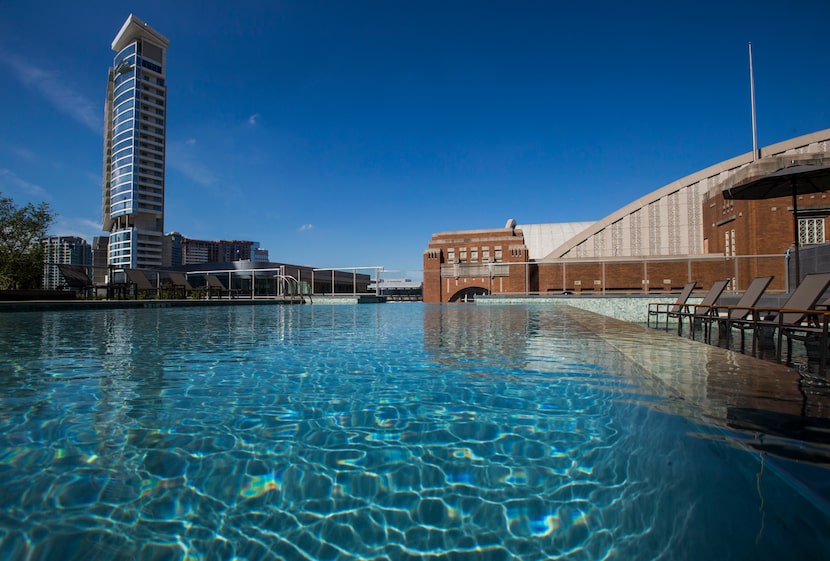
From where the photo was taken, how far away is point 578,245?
1134 inches

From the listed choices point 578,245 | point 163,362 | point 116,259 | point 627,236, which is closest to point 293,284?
point 163,362

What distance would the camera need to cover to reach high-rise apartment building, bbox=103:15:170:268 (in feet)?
202

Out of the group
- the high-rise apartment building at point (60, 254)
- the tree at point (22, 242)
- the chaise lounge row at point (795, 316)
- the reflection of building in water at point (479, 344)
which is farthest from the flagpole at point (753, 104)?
the tree at point (22, 242)

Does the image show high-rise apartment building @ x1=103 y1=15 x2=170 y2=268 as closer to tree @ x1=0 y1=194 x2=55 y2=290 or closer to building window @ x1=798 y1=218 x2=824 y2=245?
tree @ x1=0 y1=194 x2=55 y2=290

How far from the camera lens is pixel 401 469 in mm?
1426

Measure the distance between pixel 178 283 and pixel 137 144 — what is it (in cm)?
6324

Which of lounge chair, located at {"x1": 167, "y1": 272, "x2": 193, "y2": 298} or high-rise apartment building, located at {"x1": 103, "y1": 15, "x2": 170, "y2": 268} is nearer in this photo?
lounge chair, located at {"x1": 167, "y1": 272, "x2": 193, "y2": 298}

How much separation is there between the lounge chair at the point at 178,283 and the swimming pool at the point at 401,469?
12.1m

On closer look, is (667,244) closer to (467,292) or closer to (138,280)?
(467,292)

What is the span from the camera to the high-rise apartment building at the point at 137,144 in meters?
61.7

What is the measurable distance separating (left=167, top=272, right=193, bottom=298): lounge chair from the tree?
183 inches

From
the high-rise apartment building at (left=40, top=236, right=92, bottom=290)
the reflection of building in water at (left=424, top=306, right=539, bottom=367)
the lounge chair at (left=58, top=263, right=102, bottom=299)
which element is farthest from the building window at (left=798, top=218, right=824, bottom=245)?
the high-rise apartment building at (left=40, top=236, right=92, bottom=290)

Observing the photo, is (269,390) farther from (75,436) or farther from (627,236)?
(627,236)

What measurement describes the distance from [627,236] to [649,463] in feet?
98.2
